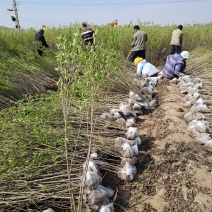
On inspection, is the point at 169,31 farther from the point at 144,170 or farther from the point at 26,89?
the point at 144,170

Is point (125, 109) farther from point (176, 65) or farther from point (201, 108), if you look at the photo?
point (176, 65)

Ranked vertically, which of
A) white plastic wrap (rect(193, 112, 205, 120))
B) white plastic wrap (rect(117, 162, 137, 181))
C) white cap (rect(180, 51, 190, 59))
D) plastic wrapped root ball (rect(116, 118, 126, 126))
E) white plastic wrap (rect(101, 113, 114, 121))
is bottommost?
white plastic wrap (rect(117, 162, 137, 181))

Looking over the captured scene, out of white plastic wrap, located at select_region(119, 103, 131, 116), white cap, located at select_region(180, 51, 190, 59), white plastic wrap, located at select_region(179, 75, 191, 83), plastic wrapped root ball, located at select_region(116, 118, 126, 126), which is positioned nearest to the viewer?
plastic wrapped root ball, located at select_region(116, 118, 126, 126)

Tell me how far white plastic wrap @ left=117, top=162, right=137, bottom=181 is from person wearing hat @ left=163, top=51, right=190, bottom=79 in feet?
11.7

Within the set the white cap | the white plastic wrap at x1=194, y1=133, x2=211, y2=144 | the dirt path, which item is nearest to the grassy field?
the dirt path

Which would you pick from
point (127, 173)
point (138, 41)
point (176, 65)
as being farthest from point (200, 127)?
point (138, 41)

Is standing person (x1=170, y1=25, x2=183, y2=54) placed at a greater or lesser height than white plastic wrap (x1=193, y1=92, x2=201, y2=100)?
A: greater

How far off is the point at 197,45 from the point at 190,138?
679 centimetres

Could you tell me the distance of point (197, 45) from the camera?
30.0 feet

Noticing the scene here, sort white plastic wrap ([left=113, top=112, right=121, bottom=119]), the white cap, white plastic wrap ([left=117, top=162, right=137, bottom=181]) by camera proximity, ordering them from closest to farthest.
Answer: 1. white plastic wrap ([left=117, top=162, right=137, bottom=181])
2. white plastic wrap ([left=113, top=112, right=121, bottom=119])
3. the white cap

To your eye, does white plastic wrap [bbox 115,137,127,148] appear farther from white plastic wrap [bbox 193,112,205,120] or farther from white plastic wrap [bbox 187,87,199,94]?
white plastic wrap [bbox 187,87,199,94]

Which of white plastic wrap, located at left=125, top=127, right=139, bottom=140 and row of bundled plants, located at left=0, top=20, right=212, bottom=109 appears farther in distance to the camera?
row of bundled plants, located at left=0, top=20, right=212, bottom=109

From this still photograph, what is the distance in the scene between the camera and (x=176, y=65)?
18.4 ft

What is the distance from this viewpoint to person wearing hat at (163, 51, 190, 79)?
18.2 ft
